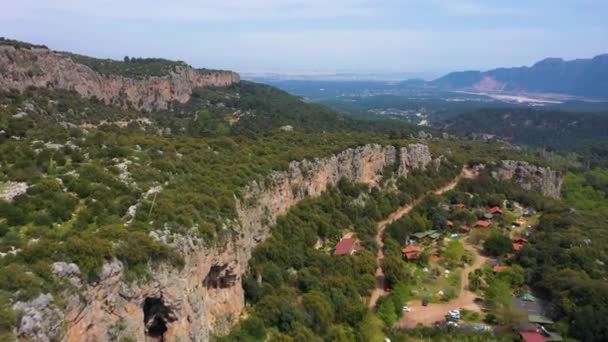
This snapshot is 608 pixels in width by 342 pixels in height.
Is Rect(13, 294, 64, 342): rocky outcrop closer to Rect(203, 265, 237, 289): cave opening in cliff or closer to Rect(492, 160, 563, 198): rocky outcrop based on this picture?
Rect(203, 265, 237, 289): cave opening in cliff

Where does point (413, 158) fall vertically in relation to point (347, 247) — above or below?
above

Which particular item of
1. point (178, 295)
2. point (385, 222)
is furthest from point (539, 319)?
A: point (178, 295)

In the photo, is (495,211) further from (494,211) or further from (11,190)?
(11,190)

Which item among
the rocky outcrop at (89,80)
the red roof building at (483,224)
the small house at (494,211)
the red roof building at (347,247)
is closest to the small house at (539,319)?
the red roof building at (347,247)

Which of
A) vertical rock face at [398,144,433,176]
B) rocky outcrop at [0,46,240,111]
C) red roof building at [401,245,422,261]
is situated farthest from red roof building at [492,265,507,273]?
rocky outcrop at [0,46,240,111]

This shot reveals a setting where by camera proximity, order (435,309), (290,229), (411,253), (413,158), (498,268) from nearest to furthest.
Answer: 1. (435,309)
2. (290,229)
3. (498,268)
4. (411,253)
5. (413,158)

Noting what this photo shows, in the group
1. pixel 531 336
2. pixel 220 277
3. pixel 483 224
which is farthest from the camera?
pixel 483 224

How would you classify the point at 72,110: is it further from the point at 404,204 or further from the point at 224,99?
the point at 224,99
